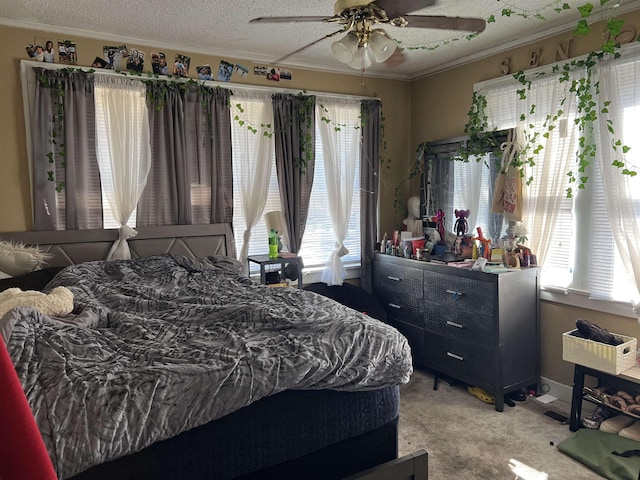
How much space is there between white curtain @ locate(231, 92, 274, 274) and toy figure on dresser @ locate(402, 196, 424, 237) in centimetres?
139

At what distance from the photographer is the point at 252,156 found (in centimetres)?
407

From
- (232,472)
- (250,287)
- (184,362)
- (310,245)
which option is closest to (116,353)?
(184,362)

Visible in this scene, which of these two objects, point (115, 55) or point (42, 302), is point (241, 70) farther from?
point (42, 302)

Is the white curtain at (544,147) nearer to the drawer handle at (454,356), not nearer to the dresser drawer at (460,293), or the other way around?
the dresser drawer at (460,293)

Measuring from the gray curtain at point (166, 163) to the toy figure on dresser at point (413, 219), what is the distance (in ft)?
6.62

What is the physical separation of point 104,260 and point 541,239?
3.26 m

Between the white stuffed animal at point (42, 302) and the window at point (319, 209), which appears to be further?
the window at point (319, 209)

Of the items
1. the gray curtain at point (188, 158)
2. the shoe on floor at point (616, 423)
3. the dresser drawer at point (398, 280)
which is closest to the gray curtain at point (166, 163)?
the gray curtain at point (188, 158)

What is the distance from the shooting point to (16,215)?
3.32 meters

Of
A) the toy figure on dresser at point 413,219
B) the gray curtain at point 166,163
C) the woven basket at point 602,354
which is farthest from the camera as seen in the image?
the toy figure on dresser at point 413,219

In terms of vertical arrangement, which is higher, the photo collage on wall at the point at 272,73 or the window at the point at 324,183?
the photo collage on wall at the point at 272,73

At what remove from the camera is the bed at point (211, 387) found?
1.31 m

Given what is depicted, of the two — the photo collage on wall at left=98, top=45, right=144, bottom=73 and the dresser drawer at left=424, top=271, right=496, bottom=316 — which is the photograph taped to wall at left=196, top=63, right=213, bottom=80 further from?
the dresser drawer at left=424, top=271, right=496, bottom=316

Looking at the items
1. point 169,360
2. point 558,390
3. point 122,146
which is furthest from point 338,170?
point 169,360
